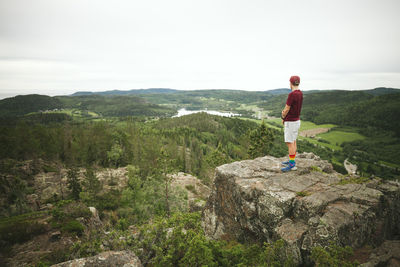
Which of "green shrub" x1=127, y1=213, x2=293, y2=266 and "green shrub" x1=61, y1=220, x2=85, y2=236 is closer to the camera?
"green shrub" x1=127, y1=213, x2=293, y2=266

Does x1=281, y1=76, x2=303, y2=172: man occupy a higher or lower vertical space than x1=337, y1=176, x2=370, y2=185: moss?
higher

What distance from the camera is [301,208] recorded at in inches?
302

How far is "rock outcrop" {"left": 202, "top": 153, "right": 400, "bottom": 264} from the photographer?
6598mm

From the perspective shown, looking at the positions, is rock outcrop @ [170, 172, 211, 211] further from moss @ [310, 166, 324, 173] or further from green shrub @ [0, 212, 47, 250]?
moss @ [310, 166, 324, 173]

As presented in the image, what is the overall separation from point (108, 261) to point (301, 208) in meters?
7.85

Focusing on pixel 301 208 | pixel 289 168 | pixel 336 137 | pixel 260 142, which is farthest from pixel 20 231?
pixel 336 137

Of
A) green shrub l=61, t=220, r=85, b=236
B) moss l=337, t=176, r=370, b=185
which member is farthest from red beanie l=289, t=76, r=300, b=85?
green shrub l=61, t=220, r=85, b=236

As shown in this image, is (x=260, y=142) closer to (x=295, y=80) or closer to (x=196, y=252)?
(x=295, y=80)

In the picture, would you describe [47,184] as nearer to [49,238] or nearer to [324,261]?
[49,238]

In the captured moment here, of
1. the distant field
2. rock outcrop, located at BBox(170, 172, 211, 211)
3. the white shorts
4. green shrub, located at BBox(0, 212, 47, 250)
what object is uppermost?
the white shorts

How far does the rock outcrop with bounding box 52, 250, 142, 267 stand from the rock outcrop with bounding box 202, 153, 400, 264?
5817mm

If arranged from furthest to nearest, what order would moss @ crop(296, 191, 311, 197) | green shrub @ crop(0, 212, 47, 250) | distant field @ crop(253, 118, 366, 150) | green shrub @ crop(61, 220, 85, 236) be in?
distant field @ crop(253, 118, 366, 150), green shrub @ crop(61, 220, 85, 236), green shrub @ crop(0, 212, 47, 250), moss @ crop(296, 191, 311, 197)

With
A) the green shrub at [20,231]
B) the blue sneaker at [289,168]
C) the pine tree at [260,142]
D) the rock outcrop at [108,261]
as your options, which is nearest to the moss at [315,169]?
the blue sneaker at [289,168]

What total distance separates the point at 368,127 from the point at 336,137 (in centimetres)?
5100
